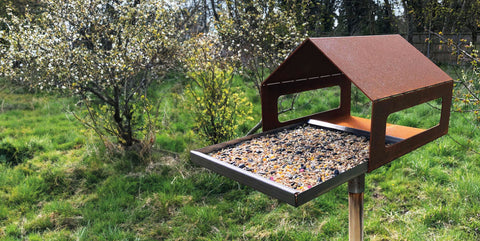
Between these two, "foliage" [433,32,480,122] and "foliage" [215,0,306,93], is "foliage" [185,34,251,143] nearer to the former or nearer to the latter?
"foliage" [215,0,306,93]

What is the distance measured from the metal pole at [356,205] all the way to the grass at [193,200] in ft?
3.50

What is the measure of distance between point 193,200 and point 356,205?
7.47 ft

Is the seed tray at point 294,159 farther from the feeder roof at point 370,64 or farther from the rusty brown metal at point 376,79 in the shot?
the feeder roof at point 370,64

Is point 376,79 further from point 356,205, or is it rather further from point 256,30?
point 256,30

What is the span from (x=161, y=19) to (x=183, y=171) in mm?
2097

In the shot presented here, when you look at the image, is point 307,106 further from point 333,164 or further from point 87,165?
point 333,164

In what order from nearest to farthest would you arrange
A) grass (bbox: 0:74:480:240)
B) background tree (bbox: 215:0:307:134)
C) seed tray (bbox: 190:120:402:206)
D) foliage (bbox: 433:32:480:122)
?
seed tray (bbox: 190:120:402:206)
foliage (bbox: 433:32:480:122)
grass (bbox: 0:74:480:240)
background tree (bbox: 215:0:307:134)

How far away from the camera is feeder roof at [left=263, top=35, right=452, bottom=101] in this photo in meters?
1.64

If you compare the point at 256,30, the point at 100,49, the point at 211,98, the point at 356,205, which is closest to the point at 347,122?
the point at 356,205

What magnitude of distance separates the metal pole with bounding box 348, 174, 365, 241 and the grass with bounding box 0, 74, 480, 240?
107 centimetres

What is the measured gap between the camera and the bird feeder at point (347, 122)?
161cm

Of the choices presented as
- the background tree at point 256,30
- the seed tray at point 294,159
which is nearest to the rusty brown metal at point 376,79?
the seed tray at point 294,159

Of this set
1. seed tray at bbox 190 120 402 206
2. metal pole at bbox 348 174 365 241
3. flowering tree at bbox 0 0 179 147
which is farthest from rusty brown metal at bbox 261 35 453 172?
flowering tree at bbox 0 0 179 147

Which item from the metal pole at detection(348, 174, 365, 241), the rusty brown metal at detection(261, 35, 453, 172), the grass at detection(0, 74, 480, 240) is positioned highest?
the rusty brown metal at detection(261, 35, 453, 172)
